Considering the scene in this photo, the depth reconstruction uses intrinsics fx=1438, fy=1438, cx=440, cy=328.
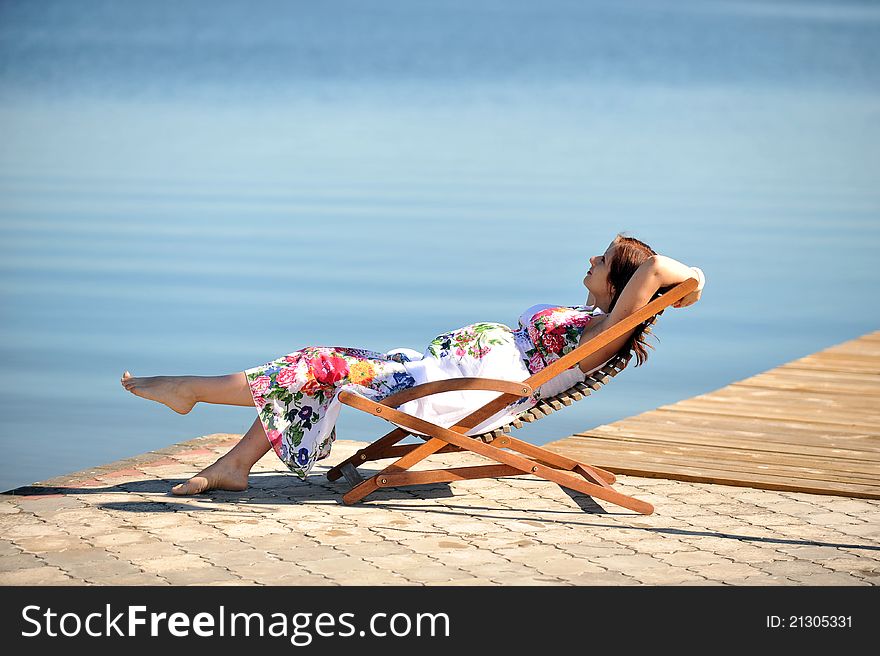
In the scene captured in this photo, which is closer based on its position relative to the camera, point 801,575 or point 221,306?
point 801,575

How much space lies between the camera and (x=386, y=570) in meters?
3.91

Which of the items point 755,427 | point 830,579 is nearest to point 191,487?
point 830,579

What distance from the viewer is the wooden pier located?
5273mm

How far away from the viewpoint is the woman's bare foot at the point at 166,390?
459 centimetres

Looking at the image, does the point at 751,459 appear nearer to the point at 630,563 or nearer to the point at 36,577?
the point at 630,563

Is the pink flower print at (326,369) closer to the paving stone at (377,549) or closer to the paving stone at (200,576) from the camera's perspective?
the paving stone at (377,549)

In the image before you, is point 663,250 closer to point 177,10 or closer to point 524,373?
point 524,373

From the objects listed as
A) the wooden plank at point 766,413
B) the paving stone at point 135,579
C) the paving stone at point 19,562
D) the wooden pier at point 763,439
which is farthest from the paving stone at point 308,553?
the wooden plank at point 766,413

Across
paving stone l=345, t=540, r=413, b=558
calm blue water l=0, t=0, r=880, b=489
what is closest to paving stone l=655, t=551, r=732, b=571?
paving stone l=345, t=540, r=413, b=558

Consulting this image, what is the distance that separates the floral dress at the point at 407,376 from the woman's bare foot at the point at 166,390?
21cm

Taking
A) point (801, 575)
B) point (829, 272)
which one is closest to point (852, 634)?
point (801, 575)

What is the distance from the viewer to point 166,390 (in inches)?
181

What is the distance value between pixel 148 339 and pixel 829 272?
6741 millimetres

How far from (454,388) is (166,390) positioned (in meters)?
0.92
